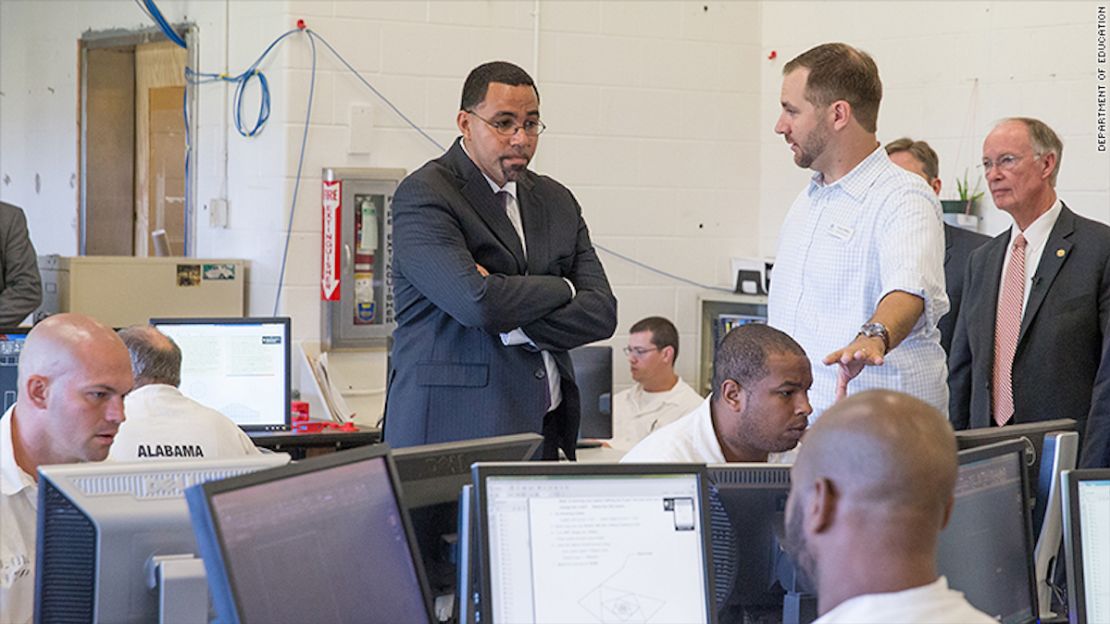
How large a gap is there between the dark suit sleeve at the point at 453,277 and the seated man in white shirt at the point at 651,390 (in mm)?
2484

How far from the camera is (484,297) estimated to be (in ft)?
10.4

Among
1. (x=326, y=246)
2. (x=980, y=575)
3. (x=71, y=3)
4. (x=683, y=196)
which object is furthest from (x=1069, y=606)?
(x=71, y=3)

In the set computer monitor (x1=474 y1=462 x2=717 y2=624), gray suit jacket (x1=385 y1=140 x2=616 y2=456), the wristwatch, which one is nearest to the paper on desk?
gray suit jacket (x1=385 y1=140 x2=616 y2=456)

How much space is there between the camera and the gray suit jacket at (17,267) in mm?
5738

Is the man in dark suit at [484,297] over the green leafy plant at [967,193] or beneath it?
beneath

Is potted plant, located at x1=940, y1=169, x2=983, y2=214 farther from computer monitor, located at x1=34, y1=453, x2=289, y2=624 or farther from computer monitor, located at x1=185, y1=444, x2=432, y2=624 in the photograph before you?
computer monitor, located at x1=34, y1=453, x2=289, y2=624

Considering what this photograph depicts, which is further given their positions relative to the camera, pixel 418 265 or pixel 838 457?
pixel 418 265

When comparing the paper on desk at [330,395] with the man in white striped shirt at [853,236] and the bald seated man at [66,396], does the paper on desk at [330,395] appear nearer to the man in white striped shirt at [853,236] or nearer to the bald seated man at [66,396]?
the man in white striped shirt at [853,236]

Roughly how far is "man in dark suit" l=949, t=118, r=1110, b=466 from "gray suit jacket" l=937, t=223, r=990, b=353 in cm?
24

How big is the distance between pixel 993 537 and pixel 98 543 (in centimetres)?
145

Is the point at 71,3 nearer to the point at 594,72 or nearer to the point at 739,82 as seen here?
the point at 594,72

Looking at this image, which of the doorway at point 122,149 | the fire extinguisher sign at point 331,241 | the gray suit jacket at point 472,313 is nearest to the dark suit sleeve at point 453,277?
the gray suit jacket at point 472,313

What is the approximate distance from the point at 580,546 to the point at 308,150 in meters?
3.88

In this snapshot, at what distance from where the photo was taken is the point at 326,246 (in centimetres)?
577
